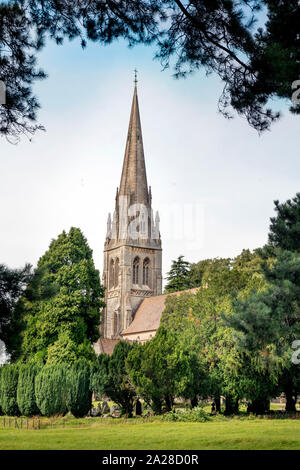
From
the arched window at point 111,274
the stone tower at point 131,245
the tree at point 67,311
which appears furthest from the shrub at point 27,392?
the arched window at point 111,274

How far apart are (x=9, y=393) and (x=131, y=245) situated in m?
51.3

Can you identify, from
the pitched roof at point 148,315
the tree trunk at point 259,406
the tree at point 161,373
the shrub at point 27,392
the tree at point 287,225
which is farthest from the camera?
the pitched roof at point 148,315

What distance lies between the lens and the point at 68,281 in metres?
35.0

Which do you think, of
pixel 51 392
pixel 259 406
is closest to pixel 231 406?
pixel 259 406

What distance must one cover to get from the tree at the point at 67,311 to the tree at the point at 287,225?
1675cm

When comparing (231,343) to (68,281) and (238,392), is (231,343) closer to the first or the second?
(238,392)

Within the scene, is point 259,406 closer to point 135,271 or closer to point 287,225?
point 287,225

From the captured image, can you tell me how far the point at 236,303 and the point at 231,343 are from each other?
33.1ft

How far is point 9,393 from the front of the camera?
29.1 metres

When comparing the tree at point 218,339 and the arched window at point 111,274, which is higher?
the arched window at point 111,274

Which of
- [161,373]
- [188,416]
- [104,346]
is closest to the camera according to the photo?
[188,416]

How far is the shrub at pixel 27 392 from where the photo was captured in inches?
1103

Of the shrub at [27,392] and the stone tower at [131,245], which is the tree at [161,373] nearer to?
the shrub at [27,392]
